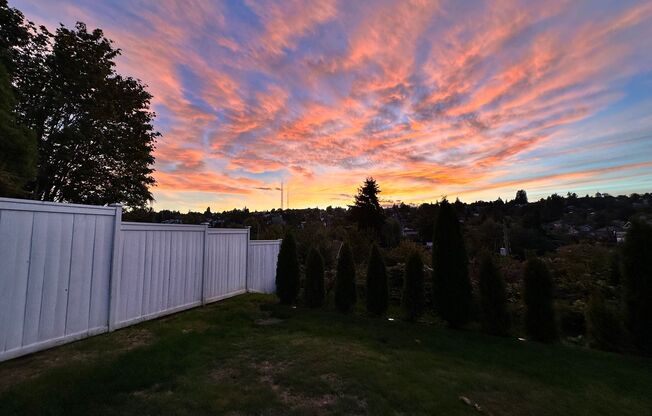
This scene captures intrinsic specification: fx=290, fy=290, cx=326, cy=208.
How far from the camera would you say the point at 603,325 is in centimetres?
446

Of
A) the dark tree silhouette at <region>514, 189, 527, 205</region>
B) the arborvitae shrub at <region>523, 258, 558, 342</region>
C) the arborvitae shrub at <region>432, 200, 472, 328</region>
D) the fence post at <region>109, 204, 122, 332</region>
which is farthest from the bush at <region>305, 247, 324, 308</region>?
the dark tree silhouette at <region>514, 189, 527, 205</region>

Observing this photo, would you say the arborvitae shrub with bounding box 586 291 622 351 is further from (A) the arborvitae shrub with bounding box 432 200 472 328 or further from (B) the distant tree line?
(A) the arborvitae shrub with bounding box 432 200 472 328

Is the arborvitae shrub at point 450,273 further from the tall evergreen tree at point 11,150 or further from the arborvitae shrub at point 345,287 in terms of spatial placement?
the tall evergreen tree at point 11,150

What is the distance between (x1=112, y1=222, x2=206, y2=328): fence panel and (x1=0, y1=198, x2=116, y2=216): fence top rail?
0.45 meters

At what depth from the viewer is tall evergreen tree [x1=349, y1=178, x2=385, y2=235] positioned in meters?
30.7

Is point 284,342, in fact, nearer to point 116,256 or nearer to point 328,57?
point 116,256

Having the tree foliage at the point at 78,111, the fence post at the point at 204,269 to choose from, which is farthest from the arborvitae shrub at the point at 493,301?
the tree foliage at the point at 78,111

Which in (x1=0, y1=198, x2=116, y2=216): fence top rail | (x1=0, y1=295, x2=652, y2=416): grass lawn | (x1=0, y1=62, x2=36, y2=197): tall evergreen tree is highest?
(x1=0, y1=62, x2=36, y2=197): tall evergreen tree

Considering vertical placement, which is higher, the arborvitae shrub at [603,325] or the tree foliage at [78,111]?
the tree foliage at [78,111]

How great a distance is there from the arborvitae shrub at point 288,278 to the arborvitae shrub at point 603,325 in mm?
5769

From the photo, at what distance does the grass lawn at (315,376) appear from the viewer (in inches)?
101

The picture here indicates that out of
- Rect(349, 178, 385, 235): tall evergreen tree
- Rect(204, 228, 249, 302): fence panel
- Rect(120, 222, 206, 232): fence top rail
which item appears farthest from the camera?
Rect(349, 178, 385, 235): tall evergreen tree

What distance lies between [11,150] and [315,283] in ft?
Answer: 23.4

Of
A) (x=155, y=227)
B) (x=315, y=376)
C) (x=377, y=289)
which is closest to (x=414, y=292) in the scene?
(x=377, y=289)
